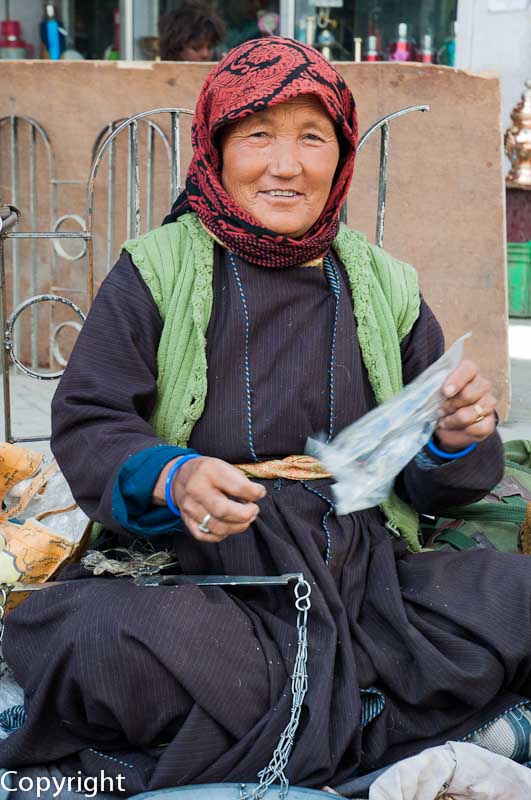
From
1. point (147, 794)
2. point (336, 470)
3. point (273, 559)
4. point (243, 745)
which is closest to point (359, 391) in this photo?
point (336, 470)

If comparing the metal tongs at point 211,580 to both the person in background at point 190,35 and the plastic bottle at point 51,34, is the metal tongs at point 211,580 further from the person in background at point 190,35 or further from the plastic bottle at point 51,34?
the plastic bottle at point 51,34

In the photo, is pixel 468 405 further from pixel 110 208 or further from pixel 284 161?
pixel 110 208

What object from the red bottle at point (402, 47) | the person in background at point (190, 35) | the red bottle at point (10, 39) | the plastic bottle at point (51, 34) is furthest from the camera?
the plastic bottle at point (51, 34)

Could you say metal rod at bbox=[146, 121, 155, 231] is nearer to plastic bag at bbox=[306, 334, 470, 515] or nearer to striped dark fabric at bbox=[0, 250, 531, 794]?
striped dark fabric at bbox=[0, 250, 531, 794]

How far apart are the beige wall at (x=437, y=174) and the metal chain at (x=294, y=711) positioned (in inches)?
113

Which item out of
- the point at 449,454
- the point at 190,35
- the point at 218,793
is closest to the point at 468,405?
the point at 449,454

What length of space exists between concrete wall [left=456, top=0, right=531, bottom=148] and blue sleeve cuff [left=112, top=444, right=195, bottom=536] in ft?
19.6

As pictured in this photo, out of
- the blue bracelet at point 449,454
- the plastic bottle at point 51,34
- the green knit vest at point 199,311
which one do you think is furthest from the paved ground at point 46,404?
the plastic bottle at point 51,34

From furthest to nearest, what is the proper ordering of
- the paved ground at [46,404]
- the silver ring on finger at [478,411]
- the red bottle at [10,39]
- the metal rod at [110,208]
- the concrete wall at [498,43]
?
the red bottle at [10,39]
the concrete wall at [498,43]
the metal rod at [110,208]
the paved ground at [46,404]
the silver ring on finger at [478,411]

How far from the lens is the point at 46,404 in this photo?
4965 mm

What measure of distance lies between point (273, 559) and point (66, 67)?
356 centimetres

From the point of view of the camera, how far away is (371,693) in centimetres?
199

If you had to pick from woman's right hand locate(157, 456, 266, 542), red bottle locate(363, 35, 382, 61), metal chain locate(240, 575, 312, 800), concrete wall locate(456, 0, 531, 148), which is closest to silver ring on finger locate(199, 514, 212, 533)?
woman's right hand locate(157, 456, 266, 542)

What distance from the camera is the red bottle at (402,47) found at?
761 cm
